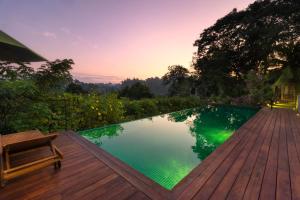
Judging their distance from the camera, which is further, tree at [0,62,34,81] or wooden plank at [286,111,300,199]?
tree at [0,62,34,81]

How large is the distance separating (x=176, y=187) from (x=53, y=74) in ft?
15.9

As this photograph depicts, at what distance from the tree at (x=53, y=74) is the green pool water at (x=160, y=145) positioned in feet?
6.54

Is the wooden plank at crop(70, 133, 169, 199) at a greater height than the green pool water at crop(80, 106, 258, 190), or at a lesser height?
greater

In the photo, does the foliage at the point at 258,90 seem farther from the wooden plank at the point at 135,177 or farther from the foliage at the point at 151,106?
the wooden plank at the point at 135,177

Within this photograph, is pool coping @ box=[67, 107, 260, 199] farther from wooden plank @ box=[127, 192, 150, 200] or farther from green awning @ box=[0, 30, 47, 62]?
green awning @ box=[0, 30, 47, 62]

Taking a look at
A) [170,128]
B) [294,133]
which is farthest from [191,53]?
[294,133]

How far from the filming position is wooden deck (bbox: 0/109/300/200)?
2.09 meters

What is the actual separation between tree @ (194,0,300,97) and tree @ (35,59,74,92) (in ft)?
59.3

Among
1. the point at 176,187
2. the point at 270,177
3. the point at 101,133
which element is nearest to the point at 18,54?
the point at 176,187

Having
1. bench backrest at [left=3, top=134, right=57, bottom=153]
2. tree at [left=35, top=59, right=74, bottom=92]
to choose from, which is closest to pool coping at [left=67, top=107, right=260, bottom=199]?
bench backrest at [left=3, top=134, right=57, bottom=153]

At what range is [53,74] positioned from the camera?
5121 millimetres

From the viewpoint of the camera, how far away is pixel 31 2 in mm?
7891

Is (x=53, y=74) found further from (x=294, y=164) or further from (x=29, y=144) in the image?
(x=294, y=164)

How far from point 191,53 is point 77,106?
68.2 ft
